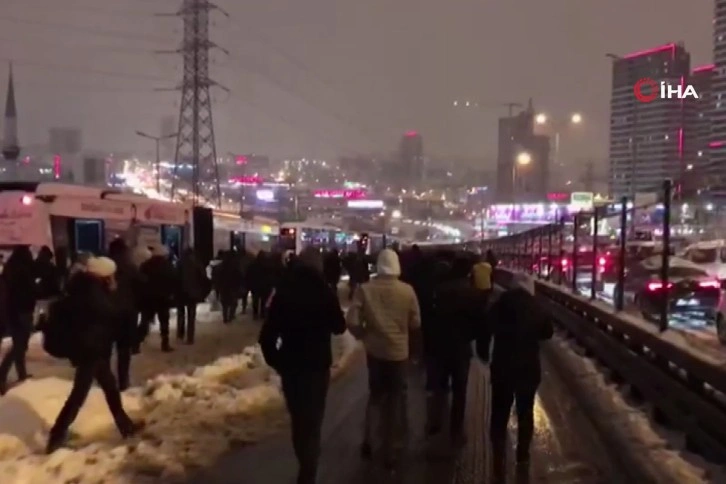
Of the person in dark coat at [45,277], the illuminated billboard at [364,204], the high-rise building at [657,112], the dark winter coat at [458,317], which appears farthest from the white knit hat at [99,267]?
the illuminated billboard at [364,204]

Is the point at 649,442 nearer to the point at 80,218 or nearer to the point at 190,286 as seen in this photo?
the point at 190,286

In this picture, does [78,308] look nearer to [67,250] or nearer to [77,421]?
[77,421]

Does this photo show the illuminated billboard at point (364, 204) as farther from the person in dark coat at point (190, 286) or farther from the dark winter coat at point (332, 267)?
the person in dark coat at point (190, 286)

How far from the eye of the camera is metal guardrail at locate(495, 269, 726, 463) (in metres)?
9.10

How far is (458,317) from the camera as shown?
9992 millimetres

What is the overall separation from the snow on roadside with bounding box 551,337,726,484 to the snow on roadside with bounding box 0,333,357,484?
3.80m

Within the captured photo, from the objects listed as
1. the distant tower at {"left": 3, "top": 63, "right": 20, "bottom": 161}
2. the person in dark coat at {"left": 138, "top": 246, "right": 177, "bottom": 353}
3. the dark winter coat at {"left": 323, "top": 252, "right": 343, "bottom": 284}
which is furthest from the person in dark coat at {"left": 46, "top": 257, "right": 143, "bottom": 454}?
the distant tower at {"left": 3, "top": 63, "right": 20, "bottom": 161}

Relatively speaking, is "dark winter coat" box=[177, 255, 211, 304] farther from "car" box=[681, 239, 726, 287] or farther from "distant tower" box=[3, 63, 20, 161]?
"distant tower" box=[3, 63, 20, 161]

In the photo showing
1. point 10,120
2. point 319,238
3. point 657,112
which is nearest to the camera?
point 319,238

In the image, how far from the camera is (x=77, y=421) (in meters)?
9.91

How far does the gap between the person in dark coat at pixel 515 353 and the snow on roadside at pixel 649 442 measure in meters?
1.36

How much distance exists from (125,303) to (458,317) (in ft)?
10.7

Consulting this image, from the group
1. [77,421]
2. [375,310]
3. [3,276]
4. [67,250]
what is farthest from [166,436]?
[67,250]

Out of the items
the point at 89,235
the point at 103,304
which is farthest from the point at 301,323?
the point at 89,235
